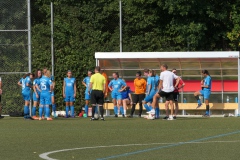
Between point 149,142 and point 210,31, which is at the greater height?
point 210,31

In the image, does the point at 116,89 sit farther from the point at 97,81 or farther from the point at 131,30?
the point at 131,30

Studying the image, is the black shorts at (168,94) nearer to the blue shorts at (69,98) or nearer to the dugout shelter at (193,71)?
the blue shorts at (69,98)

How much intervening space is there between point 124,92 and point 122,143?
16.6 metres

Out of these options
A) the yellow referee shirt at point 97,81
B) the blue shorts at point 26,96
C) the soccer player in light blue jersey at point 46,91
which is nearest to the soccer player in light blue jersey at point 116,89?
the blue shorts at point 26,96

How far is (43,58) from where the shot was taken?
117 ft

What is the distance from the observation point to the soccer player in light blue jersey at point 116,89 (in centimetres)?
3203

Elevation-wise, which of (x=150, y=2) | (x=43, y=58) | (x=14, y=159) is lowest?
(x=14, y=159)

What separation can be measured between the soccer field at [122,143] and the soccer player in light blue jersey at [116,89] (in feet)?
33.5

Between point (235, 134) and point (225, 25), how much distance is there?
829 inches

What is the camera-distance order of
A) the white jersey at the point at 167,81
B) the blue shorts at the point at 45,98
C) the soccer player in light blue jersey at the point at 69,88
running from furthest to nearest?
the soccer player in light blue jersey at the point at 69,88 < the blue shorts at the point at 45,98 < the white jersey at the point at 167,81

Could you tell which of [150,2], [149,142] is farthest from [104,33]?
[149,142]

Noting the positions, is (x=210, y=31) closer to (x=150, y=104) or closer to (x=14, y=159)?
(x=150, y=104)

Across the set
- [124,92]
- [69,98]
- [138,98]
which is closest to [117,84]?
[124,92]

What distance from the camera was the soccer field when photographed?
526 inches
